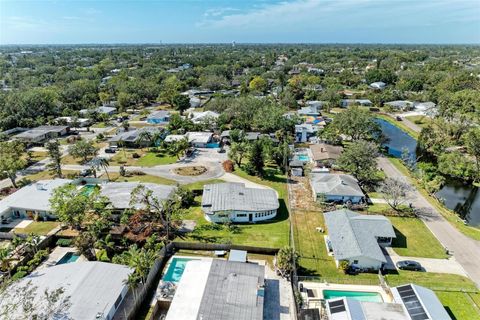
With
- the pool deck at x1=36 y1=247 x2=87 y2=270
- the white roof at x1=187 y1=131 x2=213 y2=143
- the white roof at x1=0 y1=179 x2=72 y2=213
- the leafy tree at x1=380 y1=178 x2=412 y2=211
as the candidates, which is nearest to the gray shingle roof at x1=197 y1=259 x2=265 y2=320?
the pool deck at x1=36 y1=247 x2=87 y2=270

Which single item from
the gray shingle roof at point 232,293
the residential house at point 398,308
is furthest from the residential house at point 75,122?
the residential house at point 398,308

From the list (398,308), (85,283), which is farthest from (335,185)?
(85,283)

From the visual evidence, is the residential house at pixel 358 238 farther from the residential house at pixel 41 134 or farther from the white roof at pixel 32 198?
the residential house at pixel 41 134

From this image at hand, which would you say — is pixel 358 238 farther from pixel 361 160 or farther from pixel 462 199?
pixel 462 199

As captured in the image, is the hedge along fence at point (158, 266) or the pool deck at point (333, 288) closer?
the hedge along fence at point (158, 266)

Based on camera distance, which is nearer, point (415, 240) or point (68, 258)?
point (68, 258)

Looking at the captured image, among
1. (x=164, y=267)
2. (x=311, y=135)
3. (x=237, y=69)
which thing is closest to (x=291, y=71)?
(x=237, y=69)

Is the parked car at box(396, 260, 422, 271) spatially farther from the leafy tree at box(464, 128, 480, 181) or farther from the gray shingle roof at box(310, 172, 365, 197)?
the leafy tree at box(464, 128, 480, 181)
